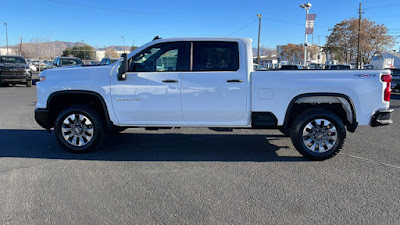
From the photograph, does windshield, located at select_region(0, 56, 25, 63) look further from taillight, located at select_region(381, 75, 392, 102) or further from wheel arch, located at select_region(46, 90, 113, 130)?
taillight, located at select_region(381, 75, 392, 102)

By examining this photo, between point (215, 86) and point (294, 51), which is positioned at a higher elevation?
A: point (294, 51)

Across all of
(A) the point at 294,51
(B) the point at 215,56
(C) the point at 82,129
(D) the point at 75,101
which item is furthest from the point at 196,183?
(A) the point at 294,51

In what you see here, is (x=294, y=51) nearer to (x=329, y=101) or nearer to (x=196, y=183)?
(x=329, y=101)

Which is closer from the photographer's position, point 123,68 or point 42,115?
point 123,68

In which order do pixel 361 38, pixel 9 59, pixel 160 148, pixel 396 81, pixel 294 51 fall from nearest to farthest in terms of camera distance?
pixel 160 148, pixel 396 81, pixel 9 59, pixel 361 38, pixel 294 51

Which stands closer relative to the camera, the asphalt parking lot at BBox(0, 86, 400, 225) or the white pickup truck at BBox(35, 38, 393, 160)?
the asphalt parking lot at BBox(0, 86, 400, 225)

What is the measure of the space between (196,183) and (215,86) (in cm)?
172

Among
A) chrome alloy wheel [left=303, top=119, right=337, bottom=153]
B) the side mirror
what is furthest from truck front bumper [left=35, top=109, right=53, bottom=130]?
chrome alloy wheel [left=303, top=119, right=337, bottom=153]

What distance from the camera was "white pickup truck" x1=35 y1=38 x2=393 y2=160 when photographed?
16.9 ft

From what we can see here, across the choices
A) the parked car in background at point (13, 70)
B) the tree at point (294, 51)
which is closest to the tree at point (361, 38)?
the tree at point (294, 51)

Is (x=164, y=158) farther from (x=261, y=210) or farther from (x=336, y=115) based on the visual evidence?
(x=336, y=115)

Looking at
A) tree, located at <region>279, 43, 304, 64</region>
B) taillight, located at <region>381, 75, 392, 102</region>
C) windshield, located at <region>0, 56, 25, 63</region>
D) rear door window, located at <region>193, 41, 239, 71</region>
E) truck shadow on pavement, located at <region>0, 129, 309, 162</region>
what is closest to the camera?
taillight, located at <region>381, 75, 392, 102</region>

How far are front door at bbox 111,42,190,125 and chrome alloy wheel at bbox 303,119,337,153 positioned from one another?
2.17 m

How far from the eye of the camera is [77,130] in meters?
5.58
